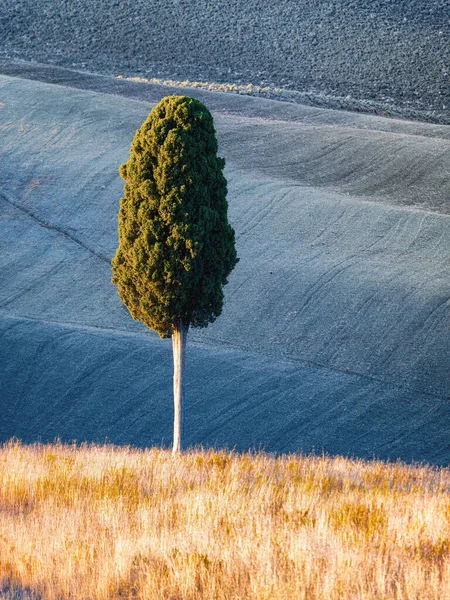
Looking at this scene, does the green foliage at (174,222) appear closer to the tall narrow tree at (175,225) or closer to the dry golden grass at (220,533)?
the tall narrow tree at (175,225)

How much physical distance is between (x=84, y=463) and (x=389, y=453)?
24.4 feet

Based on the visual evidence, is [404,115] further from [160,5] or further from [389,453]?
[389,453]

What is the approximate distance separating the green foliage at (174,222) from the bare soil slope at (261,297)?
14.1 ft

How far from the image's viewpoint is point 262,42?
233 feet

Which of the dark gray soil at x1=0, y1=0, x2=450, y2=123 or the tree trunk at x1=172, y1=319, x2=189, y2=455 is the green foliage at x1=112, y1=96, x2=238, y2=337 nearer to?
the tree trunk at x1=172, y1=319, x2=189, y2=455

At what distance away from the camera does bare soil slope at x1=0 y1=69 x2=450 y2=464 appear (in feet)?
60.6

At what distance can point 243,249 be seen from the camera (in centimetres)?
2788

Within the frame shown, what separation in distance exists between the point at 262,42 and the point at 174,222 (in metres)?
60.8

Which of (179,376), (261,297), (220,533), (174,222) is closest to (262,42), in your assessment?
(261,297)

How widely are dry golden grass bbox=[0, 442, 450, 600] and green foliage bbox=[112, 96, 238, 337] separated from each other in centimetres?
359

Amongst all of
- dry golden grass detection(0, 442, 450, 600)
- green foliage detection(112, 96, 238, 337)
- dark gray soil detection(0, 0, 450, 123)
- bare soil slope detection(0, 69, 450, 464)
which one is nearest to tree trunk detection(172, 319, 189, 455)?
green foliage detection(112, 96, 238, 337)

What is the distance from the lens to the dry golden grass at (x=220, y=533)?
7172mm

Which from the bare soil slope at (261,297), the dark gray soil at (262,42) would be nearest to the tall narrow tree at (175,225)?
the bare soil slope at (261,297)

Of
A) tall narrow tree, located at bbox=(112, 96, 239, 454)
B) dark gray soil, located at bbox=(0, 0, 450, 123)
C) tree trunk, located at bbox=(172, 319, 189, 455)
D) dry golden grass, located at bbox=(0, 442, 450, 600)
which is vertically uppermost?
dark gray soil, located at bbox=(0, 0, 450, 123)
